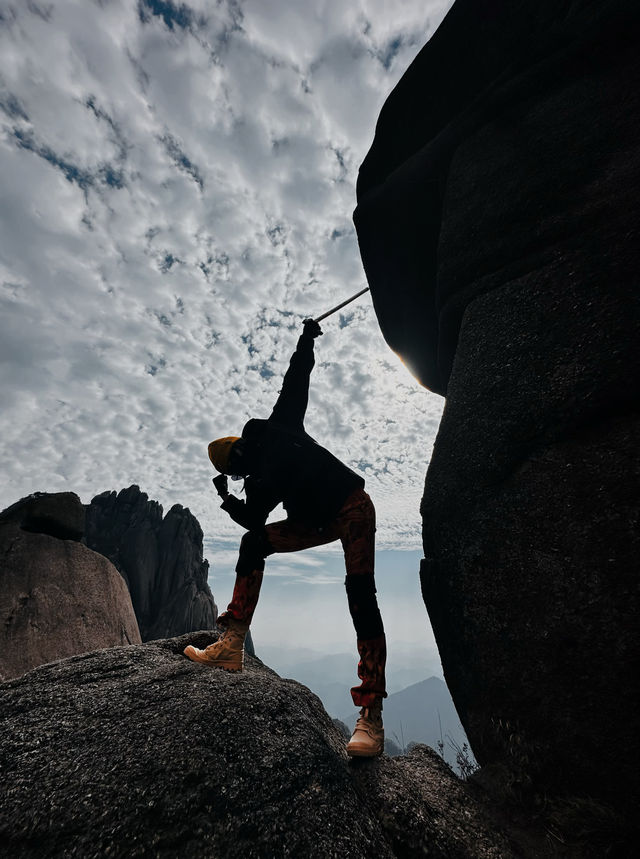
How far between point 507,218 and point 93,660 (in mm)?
8256

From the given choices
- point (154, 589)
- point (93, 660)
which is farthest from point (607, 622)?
point (154, 589)

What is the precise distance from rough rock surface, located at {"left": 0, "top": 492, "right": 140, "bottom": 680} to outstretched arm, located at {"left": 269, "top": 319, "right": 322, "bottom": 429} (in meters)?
10.7

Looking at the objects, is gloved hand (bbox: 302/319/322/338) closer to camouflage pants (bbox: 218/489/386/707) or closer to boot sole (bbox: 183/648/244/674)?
camouflage pants (bbox: 218/489/386/707)

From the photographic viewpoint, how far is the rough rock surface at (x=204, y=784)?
2611mm

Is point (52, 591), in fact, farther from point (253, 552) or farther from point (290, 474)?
point (290, 474)

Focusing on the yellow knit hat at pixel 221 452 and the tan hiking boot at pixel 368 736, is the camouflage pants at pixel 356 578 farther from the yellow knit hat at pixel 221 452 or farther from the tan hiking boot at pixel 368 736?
the yellow knit hat at pixel 221 452

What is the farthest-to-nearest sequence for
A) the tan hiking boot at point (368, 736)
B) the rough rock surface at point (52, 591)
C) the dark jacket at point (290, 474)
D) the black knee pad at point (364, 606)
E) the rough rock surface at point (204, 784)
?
the rough rock surface at point (52, 591)
the dark jacket at point (290, 474)
the black knee pad at point (364, 606)
the tan hiking boot at point (368, 736)
the rough rock surface at point (204, 784)

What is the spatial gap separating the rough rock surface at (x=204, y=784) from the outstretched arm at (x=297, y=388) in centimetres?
325

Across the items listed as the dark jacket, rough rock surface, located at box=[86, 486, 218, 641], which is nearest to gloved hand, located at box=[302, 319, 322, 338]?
the dark jacket

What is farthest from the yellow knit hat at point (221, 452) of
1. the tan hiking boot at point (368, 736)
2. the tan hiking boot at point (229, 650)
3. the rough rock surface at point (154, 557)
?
the rough rock surface at point (154, 557)

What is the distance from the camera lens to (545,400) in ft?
14.8

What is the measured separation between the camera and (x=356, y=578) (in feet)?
14.9

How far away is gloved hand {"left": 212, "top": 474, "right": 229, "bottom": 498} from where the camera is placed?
561cm

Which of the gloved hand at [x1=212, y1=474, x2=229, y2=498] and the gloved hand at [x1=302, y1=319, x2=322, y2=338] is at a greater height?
the gloved hand at [x1=302, y1=319, x2=322, y2=338]
